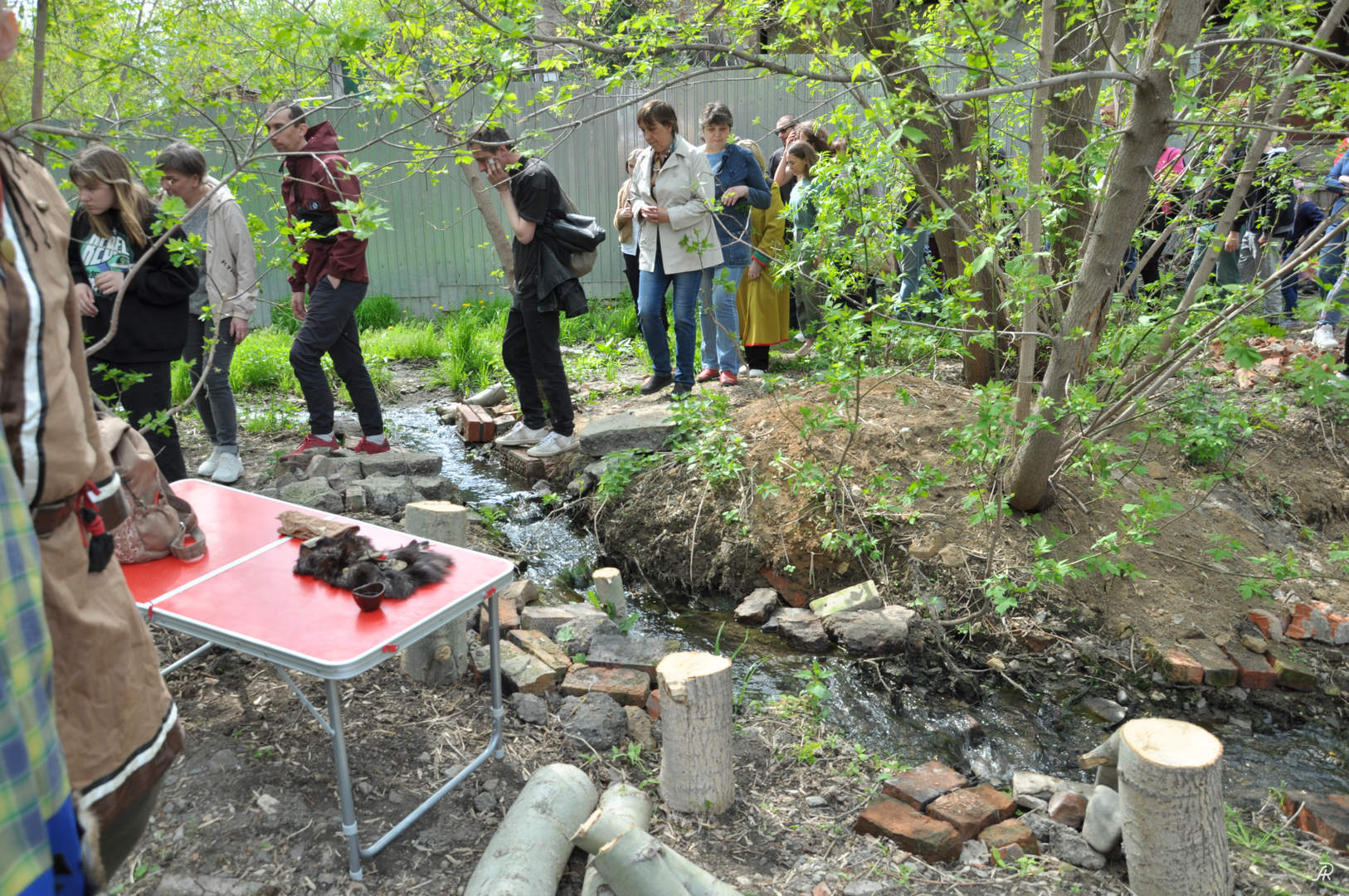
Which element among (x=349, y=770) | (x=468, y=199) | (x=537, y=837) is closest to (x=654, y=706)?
(x=537, y=837)

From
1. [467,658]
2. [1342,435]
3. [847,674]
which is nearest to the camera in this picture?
[467,658]

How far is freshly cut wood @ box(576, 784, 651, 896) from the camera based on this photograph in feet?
7.22

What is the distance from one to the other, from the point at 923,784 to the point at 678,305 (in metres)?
3.67

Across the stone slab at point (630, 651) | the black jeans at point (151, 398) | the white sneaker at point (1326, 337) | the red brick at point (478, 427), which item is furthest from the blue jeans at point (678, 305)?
the white sneaker at point (1326, 337)

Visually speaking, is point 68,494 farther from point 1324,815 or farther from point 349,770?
point 1324,815

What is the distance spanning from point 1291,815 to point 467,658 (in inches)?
100

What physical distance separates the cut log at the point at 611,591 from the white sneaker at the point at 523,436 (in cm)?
182

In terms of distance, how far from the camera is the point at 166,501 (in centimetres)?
273

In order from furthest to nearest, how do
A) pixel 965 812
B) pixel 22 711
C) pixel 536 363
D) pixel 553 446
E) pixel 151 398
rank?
1. pixel 553 446
2. pixel 536 363
3. pixel 151 398
4. pixel 965 812
5. pixel 22 711

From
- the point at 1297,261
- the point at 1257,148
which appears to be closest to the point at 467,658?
the point at 1297,261

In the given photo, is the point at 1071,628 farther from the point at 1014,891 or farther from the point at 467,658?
the point at 467,658

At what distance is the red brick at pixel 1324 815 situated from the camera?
250 centimetres

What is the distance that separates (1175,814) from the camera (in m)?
2.22

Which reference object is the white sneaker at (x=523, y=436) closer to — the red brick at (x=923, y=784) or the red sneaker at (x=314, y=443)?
the red sneaker at (x=314, y=443)
